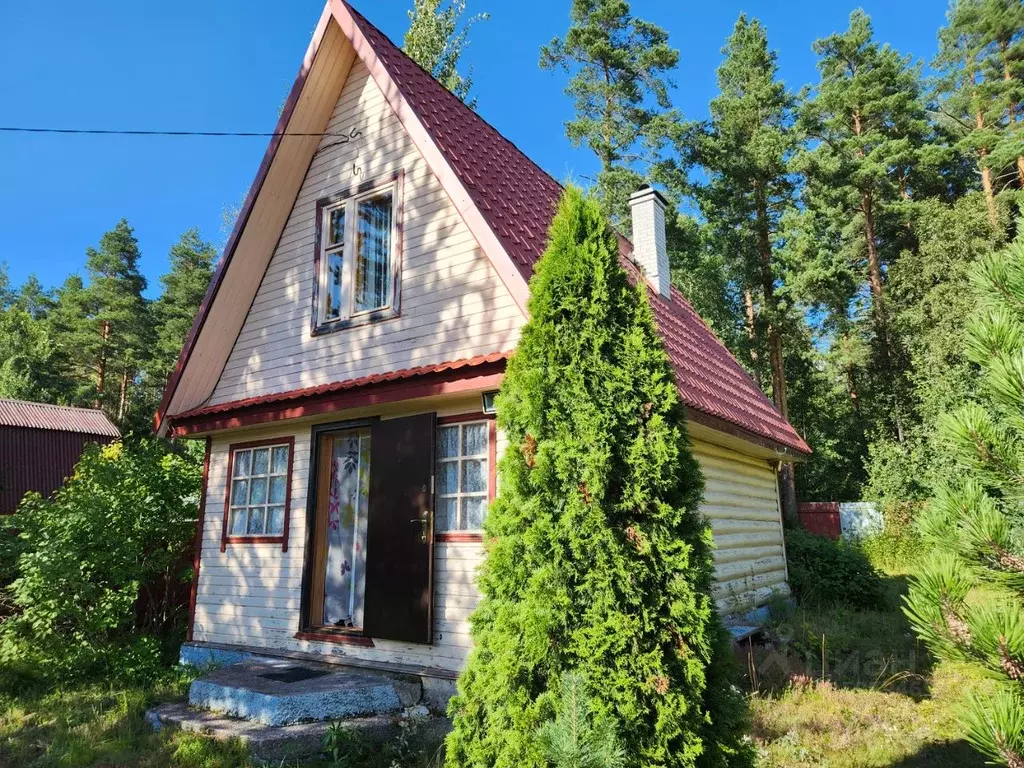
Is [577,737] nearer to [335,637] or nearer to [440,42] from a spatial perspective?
[335,637]

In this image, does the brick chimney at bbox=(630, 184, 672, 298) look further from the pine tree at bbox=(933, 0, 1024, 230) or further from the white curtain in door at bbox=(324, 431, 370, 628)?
the pine tree at bbox=(933, 0, 1024, 230)

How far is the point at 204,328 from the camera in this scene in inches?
336

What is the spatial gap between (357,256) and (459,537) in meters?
3.87

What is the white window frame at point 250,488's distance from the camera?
7922 millimetres

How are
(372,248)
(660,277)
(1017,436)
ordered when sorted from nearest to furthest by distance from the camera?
(1017,436) → (372,248) → (660,277)

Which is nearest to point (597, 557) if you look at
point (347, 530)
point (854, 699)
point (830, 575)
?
point (854, 699)

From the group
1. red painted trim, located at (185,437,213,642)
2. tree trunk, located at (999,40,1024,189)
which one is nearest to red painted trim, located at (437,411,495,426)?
red painted trim, located at (185,437,213,642)

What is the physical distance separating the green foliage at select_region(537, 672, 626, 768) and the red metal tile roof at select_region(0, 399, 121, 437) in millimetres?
27304

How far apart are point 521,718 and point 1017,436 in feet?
8.19

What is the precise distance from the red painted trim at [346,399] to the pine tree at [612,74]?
19.3 meters

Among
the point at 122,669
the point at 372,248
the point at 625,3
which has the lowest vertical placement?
the point at 122,669

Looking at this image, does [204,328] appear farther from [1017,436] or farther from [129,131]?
[1017,436]

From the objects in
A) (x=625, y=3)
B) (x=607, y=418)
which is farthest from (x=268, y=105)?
(x=607, y=418)

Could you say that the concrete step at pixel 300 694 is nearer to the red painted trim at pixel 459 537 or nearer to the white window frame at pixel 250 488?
the red painted trim at pixel 459 537
